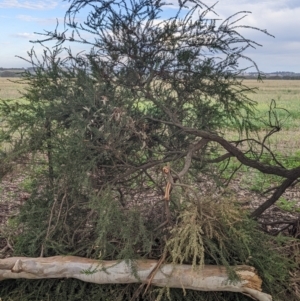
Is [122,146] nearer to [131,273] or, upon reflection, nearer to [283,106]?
[131,273]

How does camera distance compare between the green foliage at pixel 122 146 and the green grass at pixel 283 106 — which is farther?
the green grass at pixel 283 106

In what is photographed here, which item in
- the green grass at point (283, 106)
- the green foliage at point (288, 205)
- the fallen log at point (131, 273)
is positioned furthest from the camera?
the green grass at point (283, 106)

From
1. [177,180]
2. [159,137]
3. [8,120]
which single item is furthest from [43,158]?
[177,180]

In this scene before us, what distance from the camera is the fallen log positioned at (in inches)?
183

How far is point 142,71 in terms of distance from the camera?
5.71 metres

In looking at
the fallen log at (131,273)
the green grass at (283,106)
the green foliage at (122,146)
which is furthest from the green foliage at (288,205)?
the fallen log at (131,273)

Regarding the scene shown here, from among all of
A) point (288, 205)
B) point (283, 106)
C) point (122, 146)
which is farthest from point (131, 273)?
point (283, 106)

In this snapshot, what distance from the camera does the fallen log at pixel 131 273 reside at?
15.2 ft

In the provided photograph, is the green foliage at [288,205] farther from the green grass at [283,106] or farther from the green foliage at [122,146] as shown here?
the green foliage at [122,146]

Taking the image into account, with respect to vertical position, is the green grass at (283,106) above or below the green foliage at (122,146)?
below

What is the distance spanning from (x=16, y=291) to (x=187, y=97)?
292cm

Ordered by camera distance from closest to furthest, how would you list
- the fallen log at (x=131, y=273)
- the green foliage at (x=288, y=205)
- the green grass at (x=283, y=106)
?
the fallen log at (x=131, y=273) < the green foliage at (x=288, y=205) < the green grass at (x=283, y=106)

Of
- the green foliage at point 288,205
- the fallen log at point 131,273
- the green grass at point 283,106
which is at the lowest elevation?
the green grass at point 283,106

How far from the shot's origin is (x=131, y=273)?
4.76m
